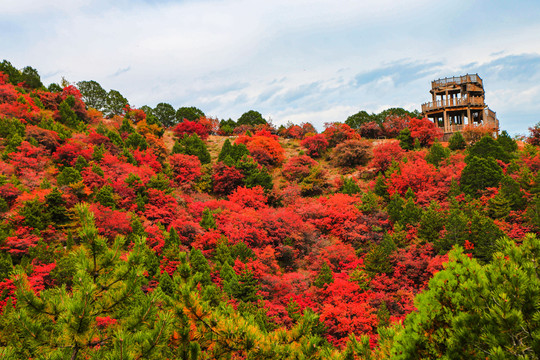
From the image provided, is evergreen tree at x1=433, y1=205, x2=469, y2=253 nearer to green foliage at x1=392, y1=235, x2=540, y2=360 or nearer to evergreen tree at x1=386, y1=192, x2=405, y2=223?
evergreen tree at x1=386, y1=192, x2=405, y2=223

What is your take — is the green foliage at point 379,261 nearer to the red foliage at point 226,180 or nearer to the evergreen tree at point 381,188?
the evergreen tree at point 381,188

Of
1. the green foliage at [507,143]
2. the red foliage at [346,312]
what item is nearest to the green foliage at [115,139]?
the red foliage at [346,312]

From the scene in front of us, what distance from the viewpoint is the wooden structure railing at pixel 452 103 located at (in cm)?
3584

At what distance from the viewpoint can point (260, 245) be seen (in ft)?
76.1

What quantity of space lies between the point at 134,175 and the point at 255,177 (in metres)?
10.1

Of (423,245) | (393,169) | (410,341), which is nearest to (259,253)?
(423,245)

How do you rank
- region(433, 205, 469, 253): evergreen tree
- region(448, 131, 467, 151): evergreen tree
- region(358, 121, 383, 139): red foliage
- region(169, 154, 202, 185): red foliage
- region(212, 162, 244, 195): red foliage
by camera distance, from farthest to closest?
region(358, 121, 383, 139): red foliage, region(448, 131, 467, 151): evergreen tree, region(169, 154, 202, 185): red foliage, region(212, 162, 244, 195): red foliage, region(433, 205, 469, 253): evergreen tree

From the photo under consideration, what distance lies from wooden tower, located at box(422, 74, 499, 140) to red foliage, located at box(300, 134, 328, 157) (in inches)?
442

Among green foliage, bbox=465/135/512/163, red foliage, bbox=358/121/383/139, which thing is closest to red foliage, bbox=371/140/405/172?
green foliage, bbox=465/135/512/163

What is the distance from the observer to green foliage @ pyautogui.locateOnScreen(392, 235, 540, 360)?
12.6ft

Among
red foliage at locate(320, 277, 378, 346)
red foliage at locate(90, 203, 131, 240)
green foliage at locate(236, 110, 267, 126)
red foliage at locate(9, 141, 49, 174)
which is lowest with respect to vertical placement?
red foliage at locate(320, 277, 378, 346)

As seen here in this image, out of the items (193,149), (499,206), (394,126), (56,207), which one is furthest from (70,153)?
(394,126)

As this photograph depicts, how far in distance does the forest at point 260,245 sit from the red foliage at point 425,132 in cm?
17

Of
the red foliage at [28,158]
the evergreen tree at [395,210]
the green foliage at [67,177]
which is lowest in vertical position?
the evergreen tree at [395,210]
